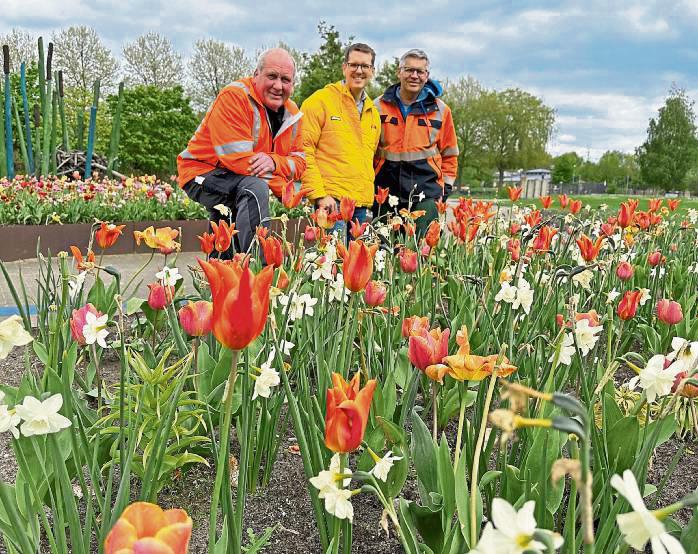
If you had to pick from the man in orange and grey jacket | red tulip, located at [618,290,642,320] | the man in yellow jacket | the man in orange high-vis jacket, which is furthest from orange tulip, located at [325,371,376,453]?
the man in orange and grey jacket

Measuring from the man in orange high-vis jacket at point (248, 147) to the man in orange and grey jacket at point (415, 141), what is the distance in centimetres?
90

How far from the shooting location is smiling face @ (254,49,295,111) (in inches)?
143

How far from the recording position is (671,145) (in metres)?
53.1

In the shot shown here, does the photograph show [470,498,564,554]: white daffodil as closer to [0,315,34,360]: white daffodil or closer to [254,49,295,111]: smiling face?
[0,315,34,360]: white daffodil

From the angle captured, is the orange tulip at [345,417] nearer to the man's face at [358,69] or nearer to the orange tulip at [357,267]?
the orange tulip at [357,267]

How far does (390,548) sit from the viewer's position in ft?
4.84

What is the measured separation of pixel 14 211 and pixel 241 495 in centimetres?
638

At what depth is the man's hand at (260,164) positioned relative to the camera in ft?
12.1

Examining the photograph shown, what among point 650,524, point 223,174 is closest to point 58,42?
point 223,174

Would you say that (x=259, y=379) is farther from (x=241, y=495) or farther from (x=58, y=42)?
(x=58, y=42)

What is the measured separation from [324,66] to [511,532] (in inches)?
883

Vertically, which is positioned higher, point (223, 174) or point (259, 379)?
point (223, 174)

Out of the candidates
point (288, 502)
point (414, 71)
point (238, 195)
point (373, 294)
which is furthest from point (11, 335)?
point (414, 71)

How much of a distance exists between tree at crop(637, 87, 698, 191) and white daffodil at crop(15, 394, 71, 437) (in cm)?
5957
